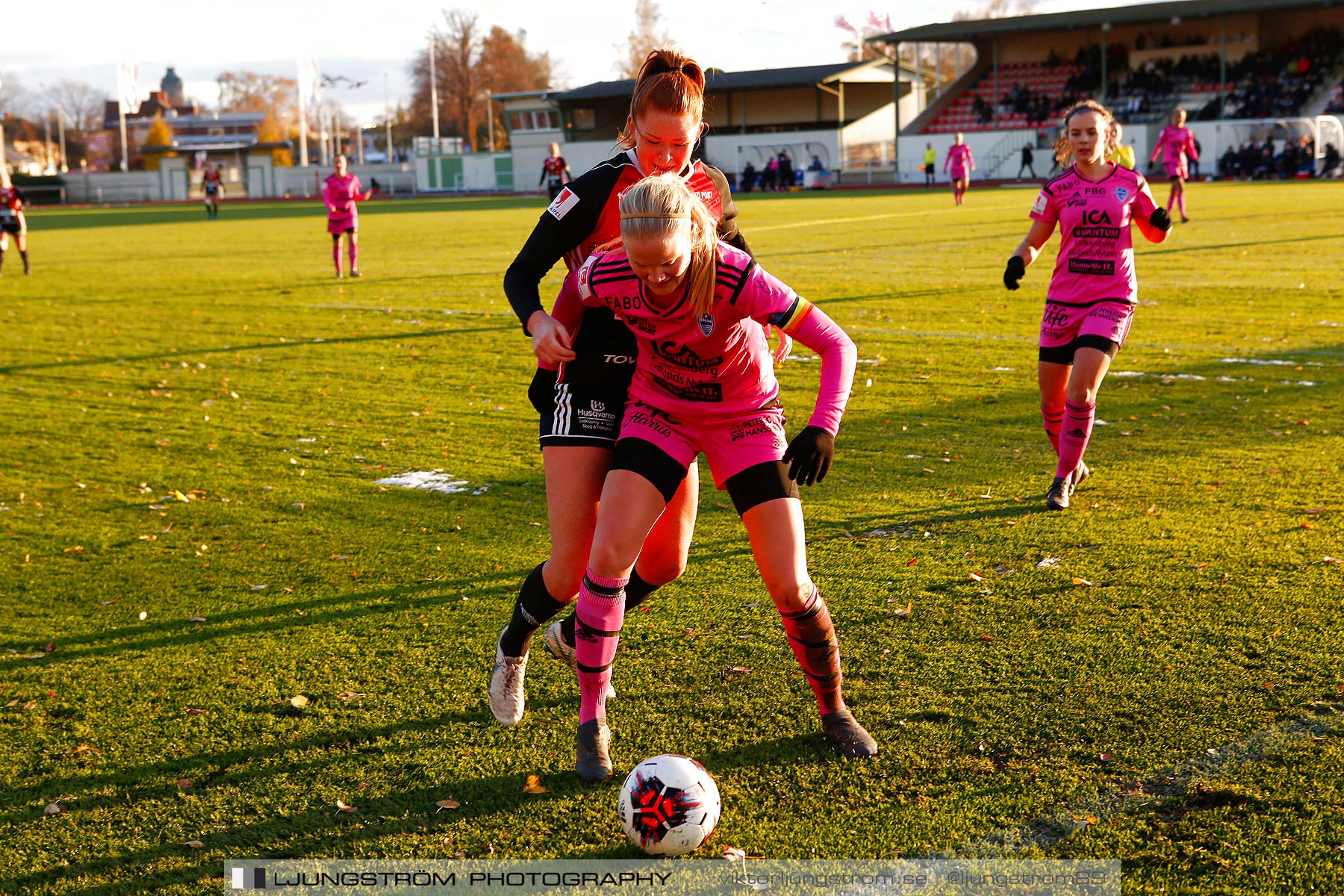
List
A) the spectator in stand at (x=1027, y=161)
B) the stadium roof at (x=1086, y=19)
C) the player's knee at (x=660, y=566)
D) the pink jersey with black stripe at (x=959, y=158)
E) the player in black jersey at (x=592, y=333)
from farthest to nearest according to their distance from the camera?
the stadium roof at (x=1086, y=19), the spectator in stand at (x=1027, y=161), the pink jersey with black stripe at (x=959, y=158), the player's knee at (x=660, y=566), the player in black jersey at (x=592, y=333)

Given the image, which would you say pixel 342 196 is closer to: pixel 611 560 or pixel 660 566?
pixel 660 566

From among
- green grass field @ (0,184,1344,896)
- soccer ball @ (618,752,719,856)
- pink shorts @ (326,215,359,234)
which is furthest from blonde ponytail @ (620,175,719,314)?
pink shorts @ (326,215,359,234)

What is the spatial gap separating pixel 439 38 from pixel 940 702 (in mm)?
100230

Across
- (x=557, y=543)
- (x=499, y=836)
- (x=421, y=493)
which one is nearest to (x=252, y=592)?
(x=421, y=493)

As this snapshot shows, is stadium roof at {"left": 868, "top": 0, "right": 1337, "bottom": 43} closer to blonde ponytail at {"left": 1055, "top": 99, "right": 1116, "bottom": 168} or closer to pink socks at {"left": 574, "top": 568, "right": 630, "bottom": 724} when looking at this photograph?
blonde ponytail at {"left": 1055, "top": 99, "right": 1116, "bottom": 168}

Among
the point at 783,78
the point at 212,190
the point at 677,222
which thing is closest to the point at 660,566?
the point at 677,222

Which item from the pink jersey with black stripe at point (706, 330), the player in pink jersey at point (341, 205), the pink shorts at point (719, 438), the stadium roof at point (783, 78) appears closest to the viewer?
the pink jersey with black stripe at point (706, 330)

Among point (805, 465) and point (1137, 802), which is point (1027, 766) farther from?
point (805, 465)

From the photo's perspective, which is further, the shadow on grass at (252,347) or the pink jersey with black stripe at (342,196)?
the pink jersey with black stripe at (342,196)

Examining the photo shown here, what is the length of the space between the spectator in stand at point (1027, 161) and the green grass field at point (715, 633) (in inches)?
1520

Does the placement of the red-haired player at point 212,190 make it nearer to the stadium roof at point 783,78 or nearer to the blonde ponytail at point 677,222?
the stadium roof at point 783,78

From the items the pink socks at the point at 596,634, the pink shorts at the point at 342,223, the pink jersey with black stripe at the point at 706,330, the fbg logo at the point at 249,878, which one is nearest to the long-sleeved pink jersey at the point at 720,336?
the pink jersey with black stripe at the point at 706,330

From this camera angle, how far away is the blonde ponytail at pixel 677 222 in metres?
3.23

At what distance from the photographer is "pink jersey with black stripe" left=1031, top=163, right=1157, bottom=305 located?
6.43 metres
